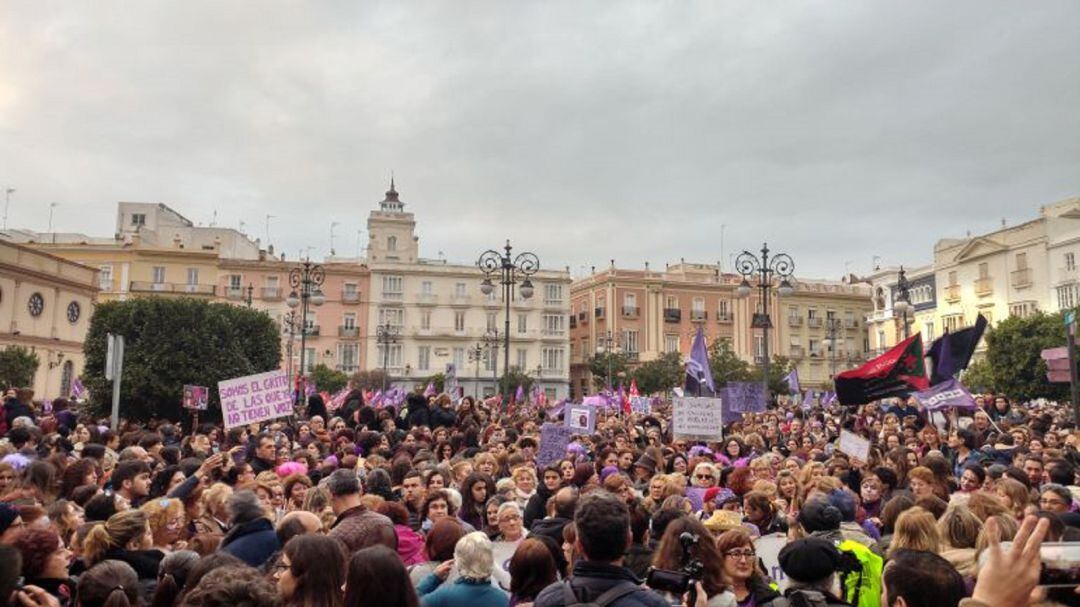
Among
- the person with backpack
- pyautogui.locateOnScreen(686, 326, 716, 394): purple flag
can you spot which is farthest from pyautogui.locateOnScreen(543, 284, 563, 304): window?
the person with backpack

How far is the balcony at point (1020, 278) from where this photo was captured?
189ft

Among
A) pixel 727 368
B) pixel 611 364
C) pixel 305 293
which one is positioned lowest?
pixel 727 368

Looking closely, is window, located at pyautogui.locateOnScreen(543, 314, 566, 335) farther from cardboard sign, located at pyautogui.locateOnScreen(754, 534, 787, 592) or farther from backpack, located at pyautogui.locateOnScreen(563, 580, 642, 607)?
backpack, located at pyautogui.locateOnScreen(563, 580, 642, 607)

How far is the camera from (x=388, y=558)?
381cm

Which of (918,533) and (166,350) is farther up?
(166,350)

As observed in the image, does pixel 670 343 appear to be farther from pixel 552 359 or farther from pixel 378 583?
pixel 378 583

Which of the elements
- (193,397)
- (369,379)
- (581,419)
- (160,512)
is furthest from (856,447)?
(369,379)

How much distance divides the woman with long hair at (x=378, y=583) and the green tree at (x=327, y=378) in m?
61.8

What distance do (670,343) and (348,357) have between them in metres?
29.5

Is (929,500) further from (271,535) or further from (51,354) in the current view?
(51,354)

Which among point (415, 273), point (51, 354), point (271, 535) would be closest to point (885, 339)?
Answer: point (415, 273)

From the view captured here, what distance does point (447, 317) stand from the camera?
7481 centimetres

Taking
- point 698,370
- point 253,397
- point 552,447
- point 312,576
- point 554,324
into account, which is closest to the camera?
point 312,576

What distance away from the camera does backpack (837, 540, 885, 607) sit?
189 inches
